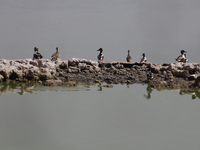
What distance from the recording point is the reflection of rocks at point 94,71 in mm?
21391

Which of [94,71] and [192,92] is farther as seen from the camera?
[94,71]

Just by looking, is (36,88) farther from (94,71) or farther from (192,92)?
(192,92)

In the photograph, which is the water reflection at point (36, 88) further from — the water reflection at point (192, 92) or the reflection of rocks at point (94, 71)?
the water reflection at point (192, 92)

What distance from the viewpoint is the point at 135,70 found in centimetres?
2356

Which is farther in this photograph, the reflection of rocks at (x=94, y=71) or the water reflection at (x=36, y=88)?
the reflection of rocks at (x=94, y=71)

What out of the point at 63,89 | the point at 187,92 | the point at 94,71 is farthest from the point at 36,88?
the point at 187,92

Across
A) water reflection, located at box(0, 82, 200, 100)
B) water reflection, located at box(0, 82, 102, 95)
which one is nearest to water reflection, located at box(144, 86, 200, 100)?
water reflection, located at box(0, 82, 200, 100)

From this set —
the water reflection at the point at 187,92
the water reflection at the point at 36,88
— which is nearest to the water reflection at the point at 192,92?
the water reflection at the point at 187,92

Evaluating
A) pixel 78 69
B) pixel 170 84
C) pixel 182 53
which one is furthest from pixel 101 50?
pixel 170 84

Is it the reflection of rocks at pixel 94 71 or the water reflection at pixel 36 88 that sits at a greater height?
the reflection of rocks at pixel 94 71

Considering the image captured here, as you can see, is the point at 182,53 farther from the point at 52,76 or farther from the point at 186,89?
the point at 52,76

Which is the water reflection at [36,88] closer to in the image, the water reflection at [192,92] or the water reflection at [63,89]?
the water reflection at [63,89]

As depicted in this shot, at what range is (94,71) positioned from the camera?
2352 centimetres

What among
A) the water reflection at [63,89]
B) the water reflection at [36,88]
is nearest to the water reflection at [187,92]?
the water reflection at [63,89]
